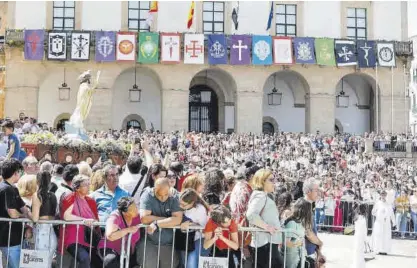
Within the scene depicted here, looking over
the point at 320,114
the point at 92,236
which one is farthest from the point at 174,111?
the point at 92,236

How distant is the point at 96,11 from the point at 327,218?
2342cm

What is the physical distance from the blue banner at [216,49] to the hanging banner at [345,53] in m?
6.95

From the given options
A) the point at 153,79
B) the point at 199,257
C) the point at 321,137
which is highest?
the point at 153,79

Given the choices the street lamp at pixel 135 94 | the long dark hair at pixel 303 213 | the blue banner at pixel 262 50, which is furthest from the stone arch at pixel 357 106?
the long dark hair at pixel 303 213

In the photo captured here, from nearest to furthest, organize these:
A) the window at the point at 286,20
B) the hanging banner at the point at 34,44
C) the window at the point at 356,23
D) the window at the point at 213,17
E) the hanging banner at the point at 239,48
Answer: the hanging banner at the point at 34,44
the hanging banner at the point at 239,48
the window at the point at 213,17
the window at the point at 286,20
the window at the point at 356,23

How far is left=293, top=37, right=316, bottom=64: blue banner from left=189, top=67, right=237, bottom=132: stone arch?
4.43 m

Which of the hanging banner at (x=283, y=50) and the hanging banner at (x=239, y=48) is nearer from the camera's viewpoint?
the hanging banner at (x=239, y=48)

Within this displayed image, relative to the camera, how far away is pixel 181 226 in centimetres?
720

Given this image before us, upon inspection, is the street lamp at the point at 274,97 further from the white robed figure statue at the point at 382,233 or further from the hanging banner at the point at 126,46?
the white robed figure statue at the point at 382,233

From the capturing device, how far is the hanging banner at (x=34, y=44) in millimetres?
34312

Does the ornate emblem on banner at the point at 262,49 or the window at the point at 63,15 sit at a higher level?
the window at the point at 63,15

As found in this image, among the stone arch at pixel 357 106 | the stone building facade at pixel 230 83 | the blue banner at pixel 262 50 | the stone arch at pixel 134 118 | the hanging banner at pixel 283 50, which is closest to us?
the stone building facade at pixel 230 83

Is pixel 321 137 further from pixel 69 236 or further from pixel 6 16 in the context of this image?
pixel 69 236

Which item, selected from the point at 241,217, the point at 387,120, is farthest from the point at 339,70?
the point at 241,217
